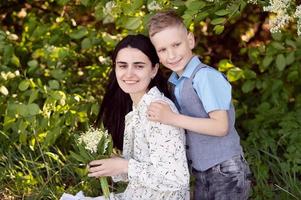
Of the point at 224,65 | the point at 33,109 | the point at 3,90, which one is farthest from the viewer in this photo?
the point at 224,65

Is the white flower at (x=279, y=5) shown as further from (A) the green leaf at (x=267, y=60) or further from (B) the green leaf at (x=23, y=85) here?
(B) the green leaf at (x=23, y=85)

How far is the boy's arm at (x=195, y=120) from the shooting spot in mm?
2320

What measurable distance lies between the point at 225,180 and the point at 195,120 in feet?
0.95

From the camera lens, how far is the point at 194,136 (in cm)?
246

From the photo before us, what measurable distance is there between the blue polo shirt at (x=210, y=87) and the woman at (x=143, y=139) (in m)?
0.13

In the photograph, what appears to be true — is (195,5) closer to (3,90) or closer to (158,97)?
(158,97)

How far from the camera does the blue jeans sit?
2445mm

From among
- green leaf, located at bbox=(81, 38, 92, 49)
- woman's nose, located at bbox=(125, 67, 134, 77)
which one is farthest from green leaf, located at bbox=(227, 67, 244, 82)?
woman's nose, located at bbox=(125, 67, 134, 77)

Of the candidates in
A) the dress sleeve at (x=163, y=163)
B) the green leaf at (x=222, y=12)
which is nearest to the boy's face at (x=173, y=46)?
the dress sleeve at (x=163, y=163)

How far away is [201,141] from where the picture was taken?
96.3 inches

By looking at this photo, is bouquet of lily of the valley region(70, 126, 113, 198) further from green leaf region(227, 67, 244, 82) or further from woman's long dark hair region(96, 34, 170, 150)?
green leaf region(227, 67, 244, 82)

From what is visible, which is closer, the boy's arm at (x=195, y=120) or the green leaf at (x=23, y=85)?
the boy's arm at (x=195, y=120)

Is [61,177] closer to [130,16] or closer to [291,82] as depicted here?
[130,16]

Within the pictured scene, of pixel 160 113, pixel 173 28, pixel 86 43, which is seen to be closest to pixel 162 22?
pixel 173 28
